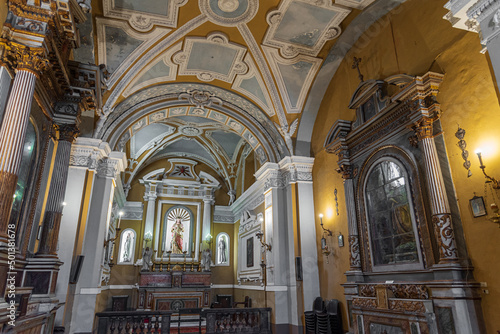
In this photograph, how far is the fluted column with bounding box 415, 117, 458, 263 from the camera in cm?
486

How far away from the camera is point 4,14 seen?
380 cm

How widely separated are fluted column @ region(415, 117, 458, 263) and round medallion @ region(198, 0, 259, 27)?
4.59 m

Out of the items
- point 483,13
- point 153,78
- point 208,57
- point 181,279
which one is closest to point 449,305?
point 483,13

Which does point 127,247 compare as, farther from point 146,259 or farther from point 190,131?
point 190,131

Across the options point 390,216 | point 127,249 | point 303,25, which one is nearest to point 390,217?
point 390,216

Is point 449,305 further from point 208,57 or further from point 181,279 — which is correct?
point 181,279

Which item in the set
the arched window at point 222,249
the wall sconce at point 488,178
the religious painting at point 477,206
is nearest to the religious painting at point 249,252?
the arched window at point 222,249

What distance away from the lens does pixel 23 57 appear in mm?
3850

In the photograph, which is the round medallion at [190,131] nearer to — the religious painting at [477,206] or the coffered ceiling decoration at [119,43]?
the coffered ceiling decoration at [119,43]

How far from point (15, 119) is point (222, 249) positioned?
1280 cm

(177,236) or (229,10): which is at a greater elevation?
(229,10)

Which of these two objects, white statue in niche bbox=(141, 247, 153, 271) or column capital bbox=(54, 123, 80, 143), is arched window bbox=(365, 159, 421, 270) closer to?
column capital bbox=(54, 123, 80, 143)

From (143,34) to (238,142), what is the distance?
7.24 m

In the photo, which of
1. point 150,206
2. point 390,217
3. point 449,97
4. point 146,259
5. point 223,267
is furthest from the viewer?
point 223,267
